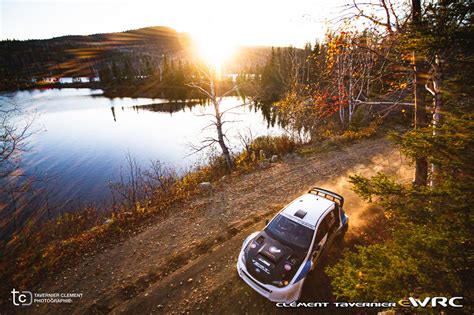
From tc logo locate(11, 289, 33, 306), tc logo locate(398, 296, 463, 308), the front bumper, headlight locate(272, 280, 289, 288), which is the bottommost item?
tc logo locate(11, 289, 33, 306)

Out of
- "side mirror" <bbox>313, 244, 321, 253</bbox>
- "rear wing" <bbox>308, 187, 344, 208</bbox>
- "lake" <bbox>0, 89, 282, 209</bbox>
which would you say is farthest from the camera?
"lake" <bbox>0, 89, 282, 209</bbox>

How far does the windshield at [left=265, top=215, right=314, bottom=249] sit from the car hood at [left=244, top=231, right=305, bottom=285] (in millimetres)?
164

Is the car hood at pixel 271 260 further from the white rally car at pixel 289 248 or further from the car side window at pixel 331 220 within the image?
the car side window at pixel 331 220

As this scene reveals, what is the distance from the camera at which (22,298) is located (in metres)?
6.41

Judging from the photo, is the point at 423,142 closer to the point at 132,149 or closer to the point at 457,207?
the point at 457,207

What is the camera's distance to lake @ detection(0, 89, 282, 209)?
18000 millimetres

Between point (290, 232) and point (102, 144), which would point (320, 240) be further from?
point (102, 144)

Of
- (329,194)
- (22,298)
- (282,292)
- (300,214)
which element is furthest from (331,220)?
(22,298)

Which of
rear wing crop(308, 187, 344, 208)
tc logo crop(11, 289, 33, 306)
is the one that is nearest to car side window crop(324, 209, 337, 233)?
rear wing crop(308, 187, 344, 208)

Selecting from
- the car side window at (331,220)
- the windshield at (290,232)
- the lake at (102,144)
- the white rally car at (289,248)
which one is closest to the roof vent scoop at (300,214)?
the white rally car at (289,248)

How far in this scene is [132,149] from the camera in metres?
24.9

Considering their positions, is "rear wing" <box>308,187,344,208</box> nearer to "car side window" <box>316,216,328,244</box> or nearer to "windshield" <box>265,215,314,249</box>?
→ "car side window" <box>316,216,328,244</box>

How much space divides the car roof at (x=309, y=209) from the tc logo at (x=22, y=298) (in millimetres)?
7741

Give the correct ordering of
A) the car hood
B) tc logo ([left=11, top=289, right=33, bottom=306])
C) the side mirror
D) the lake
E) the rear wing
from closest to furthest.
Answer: the car hood < the side mirror < tc logo ([left=11, top=289, right=33, bottom=306]) < the rear wing < the lake
